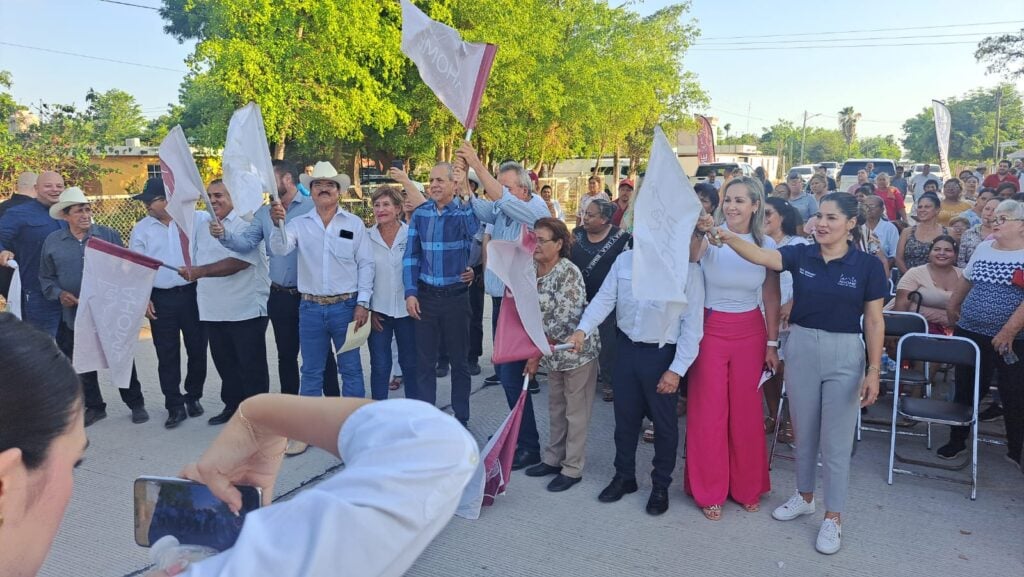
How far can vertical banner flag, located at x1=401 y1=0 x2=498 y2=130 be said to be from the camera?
4695 mm

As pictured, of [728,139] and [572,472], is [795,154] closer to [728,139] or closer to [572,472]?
[728,139]

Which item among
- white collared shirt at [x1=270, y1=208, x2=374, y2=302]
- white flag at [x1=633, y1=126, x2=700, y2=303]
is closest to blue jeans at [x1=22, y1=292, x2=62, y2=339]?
white collared shirt at [x1=270, y1=208, x2=374, y2=302]

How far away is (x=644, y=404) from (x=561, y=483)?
74 centimetres

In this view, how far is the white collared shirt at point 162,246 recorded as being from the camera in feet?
17.6

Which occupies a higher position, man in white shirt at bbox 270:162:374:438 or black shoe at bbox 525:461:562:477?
man in white shirt at bbox 270:162:374:438

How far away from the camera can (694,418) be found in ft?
13.6

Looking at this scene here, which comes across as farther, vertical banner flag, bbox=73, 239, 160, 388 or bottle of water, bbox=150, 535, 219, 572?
vertical banner flag, bbox=73, 239, 160, 388

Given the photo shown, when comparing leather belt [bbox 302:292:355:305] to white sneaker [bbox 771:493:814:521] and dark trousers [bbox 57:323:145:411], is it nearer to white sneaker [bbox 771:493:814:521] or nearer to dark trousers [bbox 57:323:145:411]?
dark trousers [bbox 57:323:145:411]

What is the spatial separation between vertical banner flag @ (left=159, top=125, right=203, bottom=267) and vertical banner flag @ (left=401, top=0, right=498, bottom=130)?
1.68 m

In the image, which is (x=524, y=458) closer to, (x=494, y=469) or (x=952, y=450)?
(x=494, y=469)

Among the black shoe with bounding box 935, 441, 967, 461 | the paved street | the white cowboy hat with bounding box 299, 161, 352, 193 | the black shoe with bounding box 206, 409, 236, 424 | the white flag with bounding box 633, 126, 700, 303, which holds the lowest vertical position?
the paved street

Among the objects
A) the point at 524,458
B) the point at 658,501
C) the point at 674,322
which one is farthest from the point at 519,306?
the point at 658,501

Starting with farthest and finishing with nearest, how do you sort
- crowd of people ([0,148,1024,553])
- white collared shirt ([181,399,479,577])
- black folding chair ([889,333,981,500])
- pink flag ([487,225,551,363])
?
black folding chair ([889,333,981,500])
pink flag ([487,225,551,363])
crowd of people ([0,148,1024,553])
white collared shirt ([181,399,479,577])

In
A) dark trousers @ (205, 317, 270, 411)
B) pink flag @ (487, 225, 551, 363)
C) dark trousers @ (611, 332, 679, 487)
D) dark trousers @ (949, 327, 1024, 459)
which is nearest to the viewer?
dark trousers @ (611, 332, 679, 487)
